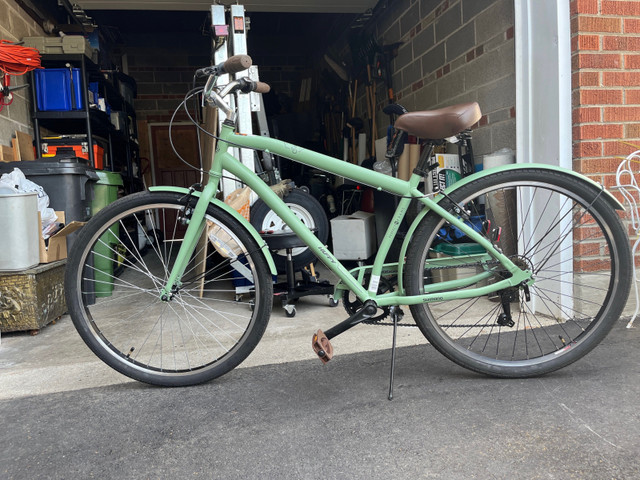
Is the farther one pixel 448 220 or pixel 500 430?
pixel 448 220

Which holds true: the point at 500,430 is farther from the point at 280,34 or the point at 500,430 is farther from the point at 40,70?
the point at 280,34

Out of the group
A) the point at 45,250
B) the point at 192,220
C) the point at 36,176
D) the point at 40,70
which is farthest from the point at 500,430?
the point at 40,70

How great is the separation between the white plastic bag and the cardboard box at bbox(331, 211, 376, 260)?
185cm

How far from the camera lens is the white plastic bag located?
8.91 feet

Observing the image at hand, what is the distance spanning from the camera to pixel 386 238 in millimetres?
1742

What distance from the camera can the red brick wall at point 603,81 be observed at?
7.40 feet

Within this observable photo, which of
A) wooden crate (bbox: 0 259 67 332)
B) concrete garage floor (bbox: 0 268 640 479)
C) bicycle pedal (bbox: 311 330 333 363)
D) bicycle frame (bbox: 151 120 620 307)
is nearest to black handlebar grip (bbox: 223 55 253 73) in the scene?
bicycle frame (bbox: 151 120 620 307)

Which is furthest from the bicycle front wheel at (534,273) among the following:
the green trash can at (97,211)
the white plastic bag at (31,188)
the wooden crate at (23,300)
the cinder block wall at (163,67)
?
the cinder block wall at (163,67)

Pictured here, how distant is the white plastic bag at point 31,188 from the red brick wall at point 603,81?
294 centimetres

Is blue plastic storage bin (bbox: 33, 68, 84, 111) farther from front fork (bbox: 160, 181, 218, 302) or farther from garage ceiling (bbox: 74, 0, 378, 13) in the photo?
front fork (bbox: 160, 181, 218, 302)

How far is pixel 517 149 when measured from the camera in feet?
8.41

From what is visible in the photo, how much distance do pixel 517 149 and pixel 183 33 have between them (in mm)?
6677

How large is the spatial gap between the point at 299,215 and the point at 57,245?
151 cm

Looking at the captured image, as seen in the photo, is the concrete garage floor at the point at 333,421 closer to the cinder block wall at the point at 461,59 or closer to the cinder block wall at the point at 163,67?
the cinder block wall at the point at 461,59
